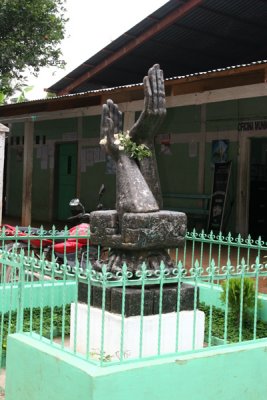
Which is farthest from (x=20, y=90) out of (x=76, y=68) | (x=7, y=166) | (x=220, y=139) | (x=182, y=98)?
(x=182, y=98)

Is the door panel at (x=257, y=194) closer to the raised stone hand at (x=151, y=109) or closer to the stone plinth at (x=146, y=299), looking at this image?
the raised stone hand at (x=151, y=109)

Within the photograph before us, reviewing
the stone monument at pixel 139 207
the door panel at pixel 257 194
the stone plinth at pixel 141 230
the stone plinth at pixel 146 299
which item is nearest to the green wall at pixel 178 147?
the door panel at pixel 257 194

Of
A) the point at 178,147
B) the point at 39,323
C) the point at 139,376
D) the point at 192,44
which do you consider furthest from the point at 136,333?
the point at 192,44

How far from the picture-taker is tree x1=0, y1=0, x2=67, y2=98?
1314 centimetres

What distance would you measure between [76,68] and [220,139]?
4740 mm

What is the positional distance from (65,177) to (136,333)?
1243cm

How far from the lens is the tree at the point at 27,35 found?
13141mm

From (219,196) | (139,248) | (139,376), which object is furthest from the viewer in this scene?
(219,196)

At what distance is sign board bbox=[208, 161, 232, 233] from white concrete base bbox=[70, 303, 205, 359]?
288 inches

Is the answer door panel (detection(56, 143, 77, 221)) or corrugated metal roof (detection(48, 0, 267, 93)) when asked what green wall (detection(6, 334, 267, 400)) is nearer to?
corrugated metal roof (detection(48, 0, 267, 93))

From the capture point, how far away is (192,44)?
42.9ft

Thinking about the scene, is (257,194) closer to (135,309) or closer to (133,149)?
(133,149)

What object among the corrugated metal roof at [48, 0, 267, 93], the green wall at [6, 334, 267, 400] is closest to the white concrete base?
the green wall at [6, 334, 267, 400]

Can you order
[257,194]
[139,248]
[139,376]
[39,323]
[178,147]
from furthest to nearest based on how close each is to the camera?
1. [178,147]
2. [257,194]
3. [39,323]
4. [139,248]
5. [139,376]
